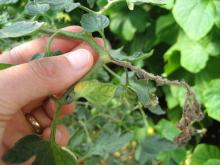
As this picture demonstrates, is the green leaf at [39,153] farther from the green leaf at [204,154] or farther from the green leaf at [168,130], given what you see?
the green leaf at [204,154]

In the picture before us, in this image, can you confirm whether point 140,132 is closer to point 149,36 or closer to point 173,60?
point 173,60

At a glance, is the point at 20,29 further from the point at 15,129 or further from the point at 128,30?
the point at 128,30

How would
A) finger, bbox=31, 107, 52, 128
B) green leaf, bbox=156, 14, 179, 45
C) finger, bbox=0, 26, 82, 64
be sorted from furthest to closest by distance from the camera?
green leaf, bbox=156, 14, 179, 45, finger, bbox=31, 107, 52, 128, finger, bbox=0, 26, 82, 64

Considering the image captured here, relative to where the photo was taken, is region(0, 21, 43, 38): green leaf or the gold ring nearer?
region(0, 21, 43, 38): green leaf

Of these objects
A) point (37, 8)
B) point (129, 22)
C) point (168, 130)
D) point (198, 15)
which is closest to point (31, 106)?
point (37, 8)

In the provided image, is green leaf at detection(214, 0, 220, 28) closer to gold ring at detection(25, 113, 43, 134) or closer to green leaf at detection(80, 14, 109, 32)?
gold ring at detection(25, 113, 43, 134)

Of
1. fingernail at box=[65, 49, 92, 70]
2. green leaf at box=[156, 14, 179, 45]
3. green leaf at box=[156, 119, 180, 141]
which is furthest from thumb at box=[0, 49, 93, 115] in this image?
green leaf at box=[156, 14, 179, 45]

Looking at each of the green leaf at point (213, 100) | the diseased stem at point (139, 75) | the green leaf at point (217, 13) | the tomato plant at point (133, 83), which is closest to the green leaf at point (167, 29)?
the tomato plant at point (133, 83)
